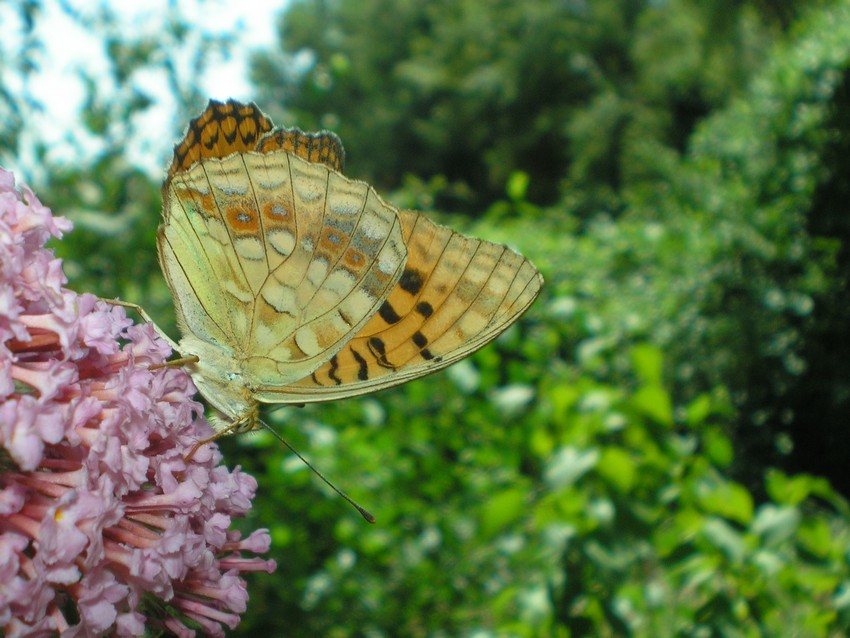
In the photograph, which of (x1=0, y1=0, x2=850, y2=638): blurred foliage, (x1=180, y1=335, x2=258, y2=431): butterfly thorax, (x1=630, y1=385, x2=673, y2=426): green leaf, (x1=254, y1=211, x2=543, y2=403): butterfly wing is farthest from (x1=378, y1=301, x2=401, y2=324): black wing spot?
(x1=630, y1=385, x2=673, y2=426): green leaf

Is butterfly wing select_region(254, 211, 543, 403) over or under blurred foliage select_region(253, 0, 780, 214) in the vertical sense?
under

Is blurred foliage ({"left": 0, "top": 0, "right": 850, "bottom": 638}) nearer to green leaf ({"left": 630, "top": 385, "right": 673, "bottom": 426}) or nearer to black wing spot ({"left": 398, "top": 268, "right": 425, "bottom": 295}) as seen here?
green leaf ({"left": 630, "top": 385, "right": 673, "bottom": 426})

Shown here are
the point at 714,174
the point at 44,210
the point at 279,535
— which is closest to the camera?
the point at 44,210

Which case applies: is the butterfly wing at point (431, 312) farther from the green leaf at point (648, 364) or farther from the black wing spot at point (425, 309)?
the green leaf at point (648, 364)

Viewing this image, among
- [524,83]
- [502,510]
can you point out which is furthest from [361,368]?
[524,83]

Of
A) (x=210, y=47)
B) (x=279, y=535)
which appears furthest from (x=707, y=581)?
(x=210, y=47)

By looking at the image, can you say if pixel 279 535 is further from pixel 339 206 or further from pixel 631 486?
pixel 339 206

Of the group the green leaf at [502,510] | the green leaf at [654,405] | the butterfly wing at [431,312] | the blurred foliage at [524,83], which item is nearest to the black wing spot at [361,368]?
the butterfly wing at [431,312]
